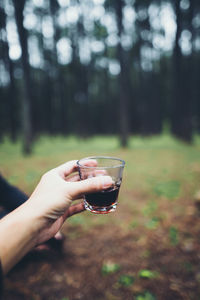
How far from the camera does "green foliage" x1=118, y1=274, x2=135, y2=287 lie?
1999mm

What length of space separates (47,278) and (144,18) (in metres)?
18.5

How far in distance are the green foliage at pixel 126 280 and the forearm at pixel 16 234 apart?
1.51m

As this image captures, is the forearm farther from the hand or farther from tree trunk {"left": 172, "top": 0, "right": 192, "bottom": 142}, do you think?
tree trunk {"left": 172, "top": 0, "right": 192, "bottom": 142}

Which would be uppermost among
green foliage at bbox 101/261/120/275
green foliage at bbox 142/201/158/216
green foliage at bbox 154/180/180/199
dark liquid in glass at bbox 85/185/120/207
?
dark liquid in glass at bbox 85/185/120/207

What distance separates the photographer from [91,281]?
204 cm

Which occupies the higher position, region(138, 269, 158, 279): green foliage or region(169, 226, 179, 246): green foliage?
region(138, 269, 158, 279): green foliage

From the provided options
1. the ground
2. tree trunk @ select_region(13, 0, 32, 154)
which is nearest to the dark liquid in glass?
the ground

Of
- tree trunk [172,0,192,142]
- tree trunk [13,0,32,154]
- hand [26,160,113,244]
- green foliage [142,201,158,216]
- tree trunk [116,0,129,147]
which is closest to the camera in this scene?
hand [26,160,113,244]

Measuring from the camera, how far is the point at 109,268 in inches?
87.0

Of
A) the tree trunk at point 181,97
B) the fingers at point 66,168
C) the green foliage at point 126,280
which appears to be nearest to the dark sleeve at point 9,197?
the fingers at point 66,168

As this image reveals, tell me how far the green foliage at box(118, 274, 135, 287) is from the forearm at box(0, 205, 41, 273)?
151cm

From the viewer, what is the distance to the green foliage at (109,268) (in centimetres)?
217

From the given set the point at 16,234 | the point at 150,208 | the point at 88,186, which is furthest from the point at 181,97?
the point at 16,234

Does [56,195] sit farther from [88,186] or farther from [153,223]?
[153,223]
